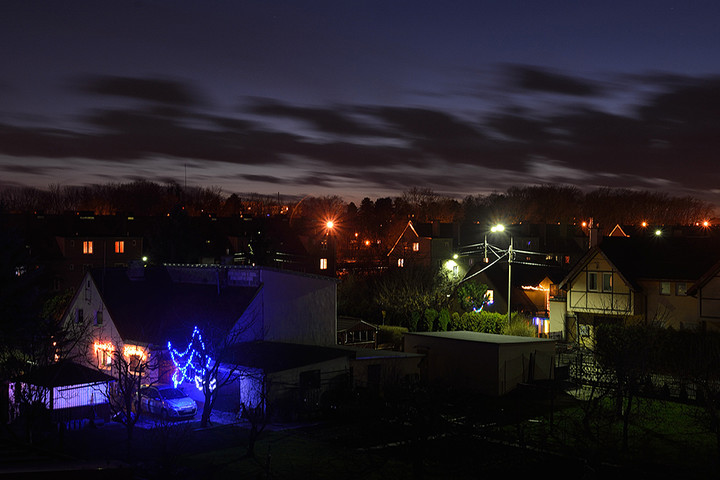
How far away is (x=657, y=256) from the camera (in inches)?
1833

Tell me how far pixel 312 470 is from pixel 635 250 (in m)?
34.6

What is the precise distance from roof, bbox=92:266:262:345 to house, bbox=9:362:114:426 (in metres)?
3.70

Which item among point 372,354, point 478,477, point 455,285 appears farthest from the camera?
point 455,285

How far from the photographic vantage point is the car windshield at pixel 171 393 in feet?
93.5

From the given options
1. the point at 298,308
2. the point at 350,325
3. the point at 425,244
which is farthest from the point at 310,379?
the point at 425,244

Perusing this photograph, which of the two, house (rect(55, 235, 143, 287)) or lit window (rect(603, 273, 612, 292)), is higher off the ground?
house (rect(55, 235, 143, 287))

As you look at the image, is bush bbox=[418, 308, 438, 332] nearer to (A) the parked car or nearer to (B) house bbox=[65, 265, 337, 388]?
(B) house bbox=[65, 265, 337, 388]

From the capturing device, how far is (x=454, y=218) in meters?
133

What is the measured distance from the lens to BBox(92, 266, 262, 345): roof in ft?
108

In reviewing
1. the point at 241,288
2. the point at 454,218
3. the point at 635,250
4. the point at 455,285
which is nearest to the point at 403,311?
the point at 455,285

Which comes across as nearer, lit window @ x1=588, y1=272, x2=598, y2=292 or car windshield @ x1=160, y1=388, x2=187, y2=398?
car windshield @ x1=160, y1=388, x2=187, y2=398

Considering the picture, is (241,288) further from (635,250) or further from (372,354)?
(635,250)

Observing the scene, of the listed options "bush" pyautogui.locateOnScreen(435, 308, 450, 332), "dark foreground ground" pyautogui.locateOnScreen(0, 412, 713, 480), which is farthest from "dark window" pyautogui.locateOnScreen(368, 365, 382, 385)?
"bush" pyautogui.locateOnScreen(435, 308, 450, 332)

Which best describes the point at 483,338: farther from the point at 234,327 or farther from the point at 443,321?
the point at 443,321
